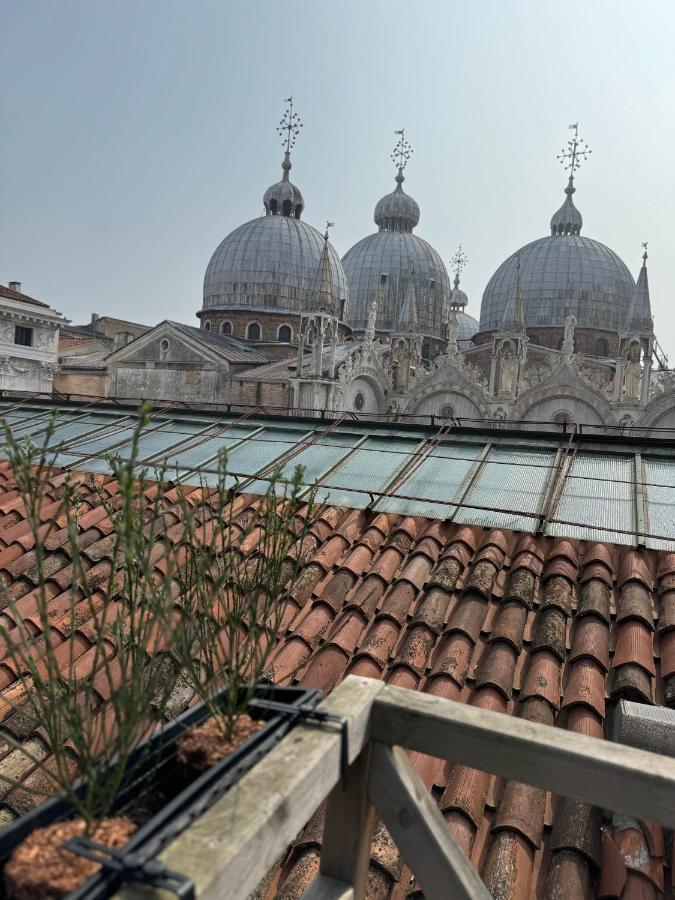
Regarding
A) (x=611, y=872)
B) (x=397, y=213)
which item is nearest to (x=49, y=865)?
(x=611, y=872)

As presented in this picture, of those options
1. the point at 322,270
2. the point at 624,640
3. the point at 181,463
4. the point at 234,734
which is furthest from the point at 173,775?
the point at 322,270

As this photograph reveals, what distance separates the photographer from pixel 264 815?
1269 millimetres

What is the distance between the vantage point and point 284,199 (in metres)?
43.1

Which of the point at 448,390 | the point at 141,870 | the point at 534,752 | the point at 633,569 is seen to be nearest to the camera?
the point at 141,870

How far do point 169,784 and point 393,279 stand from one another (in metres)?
45.5

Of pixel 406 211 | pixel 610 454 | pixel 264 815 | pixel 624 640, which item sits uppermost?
pixel 406 211

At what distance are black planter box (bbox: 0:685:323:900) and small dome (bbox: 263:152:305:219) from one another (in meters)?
44.9

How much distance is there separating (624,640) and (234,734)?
9.48ft

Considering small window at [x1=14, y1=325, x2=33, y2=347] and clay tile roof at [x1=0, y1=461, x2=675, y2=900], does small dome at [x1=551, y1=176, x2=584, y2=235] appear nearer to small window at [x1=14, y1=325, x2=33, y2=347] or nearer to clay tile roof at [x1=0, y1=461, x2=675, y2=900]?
small window at [x1=14, y1=325, x2=33, y2=347]

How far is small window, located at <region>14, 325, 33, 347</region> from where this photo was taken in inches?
1152

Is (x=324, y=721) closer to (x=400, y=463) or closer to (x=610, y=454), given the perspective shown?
(x=400, y=463)

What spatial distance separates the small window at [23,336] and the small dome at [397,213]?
29529 mm

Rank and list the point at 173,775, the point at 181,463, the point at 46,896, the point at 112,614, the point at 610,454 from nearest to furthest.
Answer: the point at 46,896, the point at 173,775, the point at 112,614, the point at 610,454, the point at 181,463

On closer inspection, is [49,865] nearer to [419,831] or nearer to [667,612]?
[419,831]
